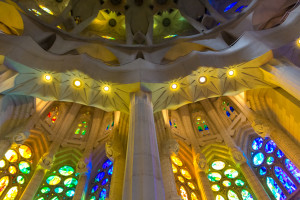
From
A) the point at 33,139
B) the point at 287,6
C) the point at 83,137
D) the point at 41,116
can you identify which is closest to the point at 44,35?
the point at 41,116

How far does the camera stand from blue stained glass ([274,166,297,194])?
25.9 feet

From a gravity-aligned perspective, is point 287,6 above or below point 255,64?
above

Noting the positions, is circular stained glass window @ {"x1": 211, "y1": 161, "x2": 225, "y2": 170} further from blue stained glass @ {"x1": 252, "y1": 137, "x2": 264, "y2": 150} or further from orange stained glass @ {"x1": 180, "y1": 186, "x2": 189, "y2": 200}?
orange stained glass @ {"x1": 180, "y1": 186, "x2": 189, "y2": 200}

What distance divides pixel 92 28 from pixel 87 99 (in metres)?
7.85

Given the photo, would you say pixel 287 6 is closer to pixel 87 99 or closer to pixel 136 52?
pixel 136 52

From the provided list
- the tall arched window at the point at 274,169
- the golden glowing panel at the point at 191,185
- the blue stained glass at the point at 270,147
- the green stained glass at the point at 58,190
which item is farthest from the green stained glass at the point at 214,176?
the green stained glass at the point at 58,190

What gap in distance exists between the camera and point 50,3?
43.9 ft

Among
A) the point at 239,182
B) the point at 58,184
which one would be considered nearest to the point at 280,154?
the point at 239,182

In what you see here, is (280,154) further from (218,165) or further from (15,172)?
(15,172)

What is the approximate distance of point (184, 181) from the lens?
404 inches

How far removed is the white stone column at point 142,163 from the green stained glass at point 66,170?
21.9ft

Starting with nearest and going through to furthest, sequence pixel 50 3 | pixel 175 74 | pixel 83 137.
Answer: pixel 175 74 < pixel 83 137 < pixel 50 3

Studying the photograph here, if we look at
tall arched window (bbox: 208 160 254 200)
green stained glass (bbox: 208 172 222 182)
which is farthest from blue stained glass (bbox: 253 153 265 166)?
green stained glass (bbox: 208 172 222 182)

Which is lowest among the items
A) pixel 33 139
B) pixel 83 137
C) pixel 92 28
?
pixel 33 139
